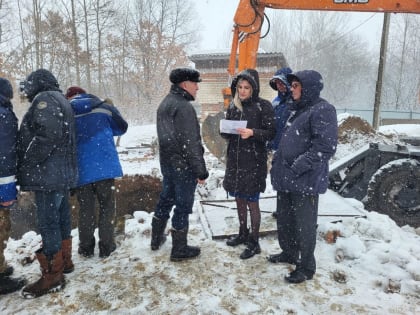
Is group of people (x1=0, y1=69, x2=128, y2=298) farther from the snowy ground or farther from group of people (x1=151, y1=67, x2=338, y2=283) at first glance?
group of people (x1=151, y1=67, x2=338, y2=283)

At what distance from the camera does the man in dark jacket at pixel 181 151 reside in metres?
3.07

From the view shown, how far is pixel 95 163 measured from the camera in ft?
10.2

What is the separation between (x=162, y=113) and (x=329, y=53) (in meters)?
50.0

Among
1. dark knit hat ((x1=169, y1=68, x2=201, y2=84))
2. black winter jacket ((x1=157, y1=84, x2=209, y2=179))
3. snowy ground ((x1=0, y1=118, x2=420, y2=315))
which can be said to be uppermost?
dark knit hat ((x1=169, y1=68, x2=201, y2=84))

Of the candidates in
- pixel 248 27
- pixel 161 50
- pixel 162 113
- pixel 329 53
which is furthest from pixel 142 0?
pixel 162 113

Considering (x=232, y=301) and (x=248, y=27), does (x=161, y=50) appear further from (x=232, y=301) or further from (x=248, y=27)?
(x=232, y=301)

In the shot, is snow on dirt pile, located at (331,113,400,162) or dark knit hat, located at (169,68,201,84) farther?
snow on dirt pile, located at (331,113,400,162)

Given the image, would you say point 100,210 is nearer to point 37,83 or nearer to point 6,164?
point 6,164

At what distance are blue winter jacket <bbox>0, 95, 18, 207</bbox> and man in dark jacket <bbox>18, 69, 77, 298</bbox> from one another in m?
0.06

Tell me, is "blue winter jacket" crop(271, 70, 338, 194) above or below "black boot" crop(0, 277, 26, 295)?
above

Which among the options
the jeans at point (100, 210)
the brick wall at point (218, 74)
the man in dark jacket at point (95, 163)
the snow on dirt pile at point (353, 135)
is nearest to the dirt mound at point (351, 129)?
the snow on dirt pile at point (353, 135)

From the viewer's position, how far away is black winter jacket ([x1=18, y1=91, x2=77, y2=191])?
262 centimetres

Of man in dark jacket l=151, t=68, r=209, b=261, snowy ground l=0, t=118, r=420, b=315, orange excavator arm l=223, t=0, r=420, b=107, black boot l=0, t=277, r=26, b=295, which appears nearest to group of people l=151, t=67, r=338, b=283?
man in dark jacket l=151, t=68, r=209, b=261

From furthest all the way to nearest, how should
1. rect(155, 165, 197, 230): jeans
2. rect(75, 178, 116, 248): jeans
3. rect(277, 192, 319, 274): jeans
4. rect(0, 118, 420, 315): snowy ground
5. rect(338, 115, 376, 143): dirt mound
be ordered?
rect(338, 115, 376, 143): dirt mound
rect(75, 178, 116, 248): jeans
rect(155, 165, 197, 230): jeans
rect(277, 192, 319, 274): jeans
rect(0, 118, 420, 315): snowy ground
